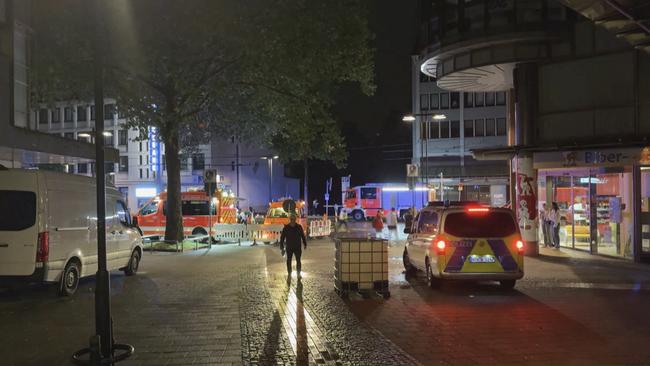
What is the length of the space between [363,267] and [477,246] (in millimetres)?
2389

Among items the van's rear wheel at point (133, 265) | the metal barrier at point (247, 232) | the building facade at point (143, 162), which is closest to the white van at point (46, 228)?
the van's rear wheel at point (133, 265)

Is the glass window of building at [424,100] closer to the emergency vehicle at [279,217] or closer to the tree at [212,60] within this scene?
the emergency vehicle at [279,217]

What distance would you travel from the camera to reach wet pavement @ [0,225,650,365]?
7133 millimetres

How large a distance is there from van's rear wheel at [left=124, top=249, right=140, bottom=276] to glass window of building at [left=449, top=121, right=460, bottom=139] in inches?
1942

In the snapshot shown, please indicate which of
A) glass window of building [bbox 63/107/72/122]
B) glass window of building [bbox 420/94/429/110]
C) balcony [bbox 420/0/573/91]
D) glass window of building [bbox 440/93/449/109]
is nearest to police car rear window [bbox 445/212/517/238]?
balcony [bbox 420/0/573/91]

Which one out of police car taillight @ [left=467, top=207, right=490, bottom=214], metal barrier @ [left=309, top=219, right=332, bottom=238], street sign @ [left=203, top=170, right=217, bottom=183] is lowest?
metal barrier @ [left=309, top=219, right=332, bottom=238]

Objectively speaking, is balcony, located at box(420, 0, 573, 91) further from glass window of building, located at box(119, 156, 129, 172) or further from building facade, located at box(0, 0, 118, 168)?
glass window of building, located at box(119, 156, 129, 172)

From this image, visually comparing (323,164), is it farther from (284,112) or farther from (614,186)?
(614,186)

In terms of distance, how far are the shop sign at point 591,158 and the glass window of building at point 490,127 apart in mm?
41448

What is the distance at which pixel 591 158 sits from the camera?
17734 millimetres

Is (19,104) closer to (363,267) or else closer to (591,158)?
(363,267)

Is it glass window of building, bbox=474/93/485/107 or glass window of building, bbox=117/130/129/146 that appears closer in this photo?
glass window of building, bbox=117/130/129/146

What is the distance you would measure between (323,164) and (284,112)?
191 feet

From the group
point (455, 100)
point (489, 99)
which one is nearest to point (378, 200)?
point (455, 100)
